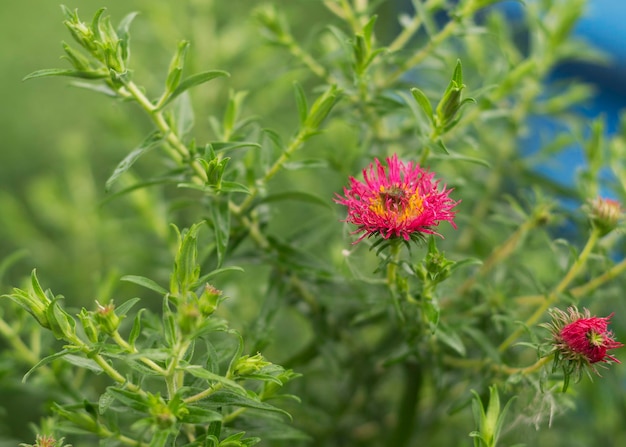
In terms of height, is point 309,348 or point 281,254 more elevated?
point 281,254

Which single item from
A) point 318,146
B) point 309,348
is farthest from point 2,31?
point 309,348

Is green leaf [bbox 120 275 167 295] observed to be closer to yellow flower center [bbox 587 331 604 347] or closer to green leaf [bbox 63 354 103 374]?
green leaf [bbox 63 354 103 374]

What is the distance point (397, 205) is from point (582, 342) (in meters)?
0.14

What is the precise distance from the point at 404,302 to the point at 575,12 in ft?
1.26

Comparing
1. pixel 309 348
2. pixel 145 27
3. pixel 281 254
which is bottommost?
pixel 309 348

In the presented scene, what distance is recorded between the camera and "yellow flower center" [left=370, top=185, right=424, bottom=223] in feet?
1.53

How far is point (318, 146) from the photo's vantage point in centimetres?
92

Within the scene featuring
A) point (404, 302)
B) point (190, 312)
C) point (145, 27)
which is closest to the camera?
point (190, 312)

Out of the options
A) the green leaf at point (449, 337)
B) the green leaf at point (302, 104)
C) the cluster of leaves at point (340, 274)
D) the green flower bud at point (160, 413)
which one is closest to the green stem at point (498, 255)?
the cluster of leaves at point (340, 274)

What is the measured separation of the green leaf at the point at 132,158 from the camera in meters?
0.47

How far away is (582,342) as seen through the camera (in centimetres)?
45

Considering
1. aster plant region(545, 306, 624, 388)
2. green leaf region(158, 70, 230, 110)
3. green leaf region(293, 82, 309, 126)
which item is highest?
green leaf region(158, 70, 230, 110)

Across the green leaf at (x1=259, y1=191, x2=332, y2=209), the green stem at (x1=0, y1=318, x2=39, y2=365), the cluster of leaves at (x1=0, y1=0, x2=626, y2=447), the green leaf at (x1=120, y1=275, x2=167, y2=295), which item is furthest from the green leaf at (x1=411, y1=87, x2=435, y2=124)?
the green stem at (x1=0, y1=318, x2=39, y2=365)

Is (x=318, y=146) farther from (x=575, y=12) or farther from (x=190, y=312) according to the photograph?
(x=190, y=312)
